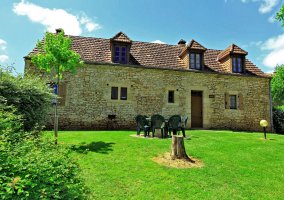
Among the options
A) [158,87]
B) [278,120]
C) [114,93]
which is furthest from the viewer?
Answer: [278,120]

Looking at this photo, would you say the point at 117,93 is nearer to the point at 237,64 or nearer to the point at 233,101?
the point at 233,101

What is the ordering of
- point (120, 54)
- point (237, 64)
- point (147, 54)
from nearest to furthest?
1. point (120, 54)
2. point (147, 54)
3. point (237, 64)

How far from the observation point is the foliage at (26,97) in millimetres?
6938

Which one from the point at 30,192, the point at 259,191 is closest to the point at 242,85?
the point at 259,191

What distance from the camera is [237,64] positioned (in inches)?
673

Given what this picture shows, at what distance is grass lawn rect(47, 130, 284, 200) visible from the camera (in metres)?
4.47

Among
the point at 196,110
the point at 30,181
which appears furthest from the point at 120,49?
the point at 30,181

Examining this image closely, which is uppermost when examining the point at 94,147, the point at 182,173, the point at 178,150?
the point at 178,150

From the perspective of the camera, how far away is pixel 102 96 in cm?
1459

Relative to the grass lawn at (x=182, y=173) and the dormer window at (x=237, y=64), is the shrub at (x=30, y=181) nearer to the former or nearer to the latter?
the grass lawn at (x=182, y=173)

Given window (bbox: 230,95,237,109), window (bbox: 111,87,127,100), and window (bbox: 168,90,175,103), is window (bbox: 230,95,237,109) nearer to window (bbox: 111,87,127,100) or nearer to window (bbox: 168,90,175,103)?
window (bbox: 168,90,175,103)

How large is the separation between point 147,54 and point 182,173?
12.5 meters

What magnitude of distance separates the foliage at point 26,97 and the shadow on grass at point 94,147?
160 centimetres

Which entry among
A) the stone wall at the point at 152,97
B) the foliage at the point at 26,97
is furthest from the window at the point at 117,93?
the foliage at the point at 26,97
